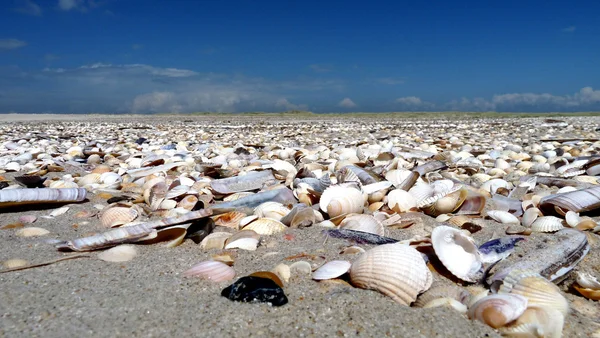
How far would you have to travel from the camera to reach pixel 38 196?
2.96 m

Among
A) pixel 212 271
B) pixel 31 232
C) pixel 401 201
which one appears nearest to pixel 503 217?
pixel 401 201

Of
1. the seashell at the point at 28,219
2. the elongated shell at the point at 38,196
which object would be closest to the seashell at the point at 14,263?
the seashell at the point at 28,219

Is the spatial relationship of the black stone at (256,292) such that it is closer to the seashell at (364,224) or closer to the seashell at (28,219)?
the seashell at (364,224)

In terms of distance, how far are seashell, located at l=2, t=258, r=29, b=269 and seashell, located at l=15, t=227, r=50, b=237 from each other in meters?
0.55

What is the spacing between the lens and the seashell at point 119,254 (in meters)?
1.94

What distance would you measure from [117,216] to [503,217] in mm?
2298

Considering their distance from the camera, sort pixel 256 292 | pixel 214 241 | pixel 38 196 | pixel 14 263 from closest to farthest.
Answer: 1. pixel 256 292
2. pixel 14 263
3. pixel 214 241
4. pixel 38 196

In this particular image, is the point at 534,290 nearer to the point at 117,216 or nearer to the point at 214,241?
the point at 214,241

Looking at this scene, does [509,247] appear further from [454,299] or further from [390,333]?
[390,333]

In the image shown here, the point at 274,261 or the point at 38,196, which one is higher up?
the point at 38,196

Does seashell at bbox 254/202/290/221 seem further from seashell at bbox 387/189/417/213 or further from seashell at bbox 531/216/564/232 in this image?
seashell at bbox 531/216/564/232

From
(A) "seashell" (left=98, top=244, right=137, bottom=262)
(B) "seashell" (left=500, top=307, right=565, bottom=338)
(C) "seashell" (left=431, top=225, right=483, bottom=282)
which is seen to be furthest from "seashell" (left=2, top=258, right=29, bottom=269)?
(B) "seashell" (left=500, top=307, right=565, bottom=338)

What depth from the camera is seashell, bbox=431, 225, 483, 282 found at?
5.86 feet

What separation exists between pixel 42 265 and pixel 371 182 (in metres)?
2.34
